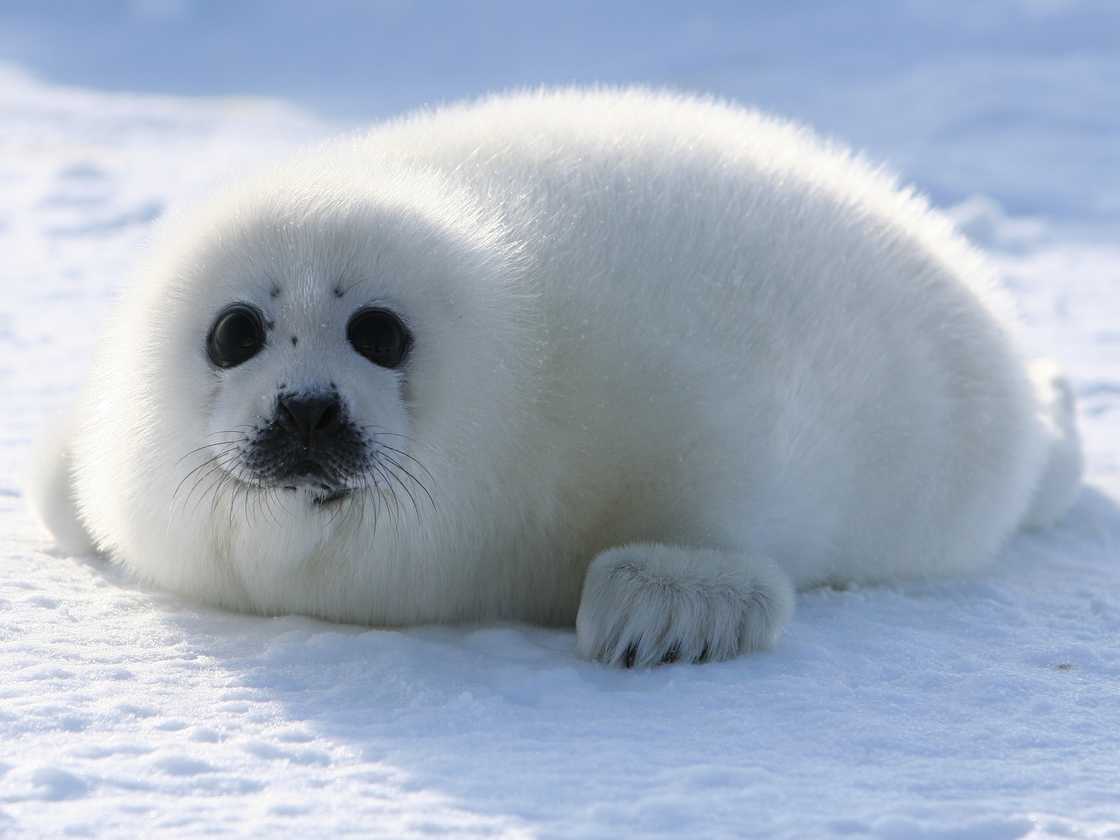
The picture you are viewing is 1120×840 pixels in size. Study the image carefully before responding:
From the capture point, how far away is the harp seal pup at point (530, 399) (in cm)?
252

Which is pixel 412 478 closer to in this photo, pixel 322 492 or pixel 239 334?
pixel 322 492

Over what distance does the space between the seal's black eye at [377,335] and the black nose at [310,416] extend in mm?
166

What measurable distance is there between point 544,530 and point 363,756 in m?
0.80

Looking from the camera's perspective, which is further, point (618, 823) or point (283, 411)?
point (283, 411)

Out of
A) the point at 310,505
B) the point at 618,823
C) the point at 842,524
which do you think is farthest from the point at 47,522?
the point at 618,823

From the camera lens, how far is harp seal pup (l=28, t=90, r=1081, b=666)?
8.26 feet

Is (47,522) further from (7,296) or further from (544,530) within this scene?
(7,296)

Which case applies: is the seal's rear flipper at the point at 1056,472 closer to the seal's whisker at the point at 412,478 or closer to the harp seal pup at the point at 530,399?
the harp seal pup at the point at 530,399

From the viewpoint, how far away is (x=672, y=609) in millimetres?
2510

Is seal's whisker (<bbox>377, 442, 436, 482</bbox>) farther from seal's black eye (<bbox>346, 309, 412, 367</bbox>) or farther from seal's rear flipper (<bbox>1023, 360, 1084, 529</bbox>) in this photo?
seal's rear flipper (<bbox>1023, 360, 1084, 529</bbox>)

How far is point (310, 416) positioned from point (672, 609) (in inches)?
27.3

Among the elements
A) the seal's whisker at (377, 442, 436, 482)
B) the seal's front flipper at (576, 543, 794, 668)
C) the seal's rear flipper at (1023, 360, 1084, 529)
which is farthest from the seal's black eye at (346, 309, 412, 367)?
the seal's rear flipper at (1023, 360, 1084, 529)

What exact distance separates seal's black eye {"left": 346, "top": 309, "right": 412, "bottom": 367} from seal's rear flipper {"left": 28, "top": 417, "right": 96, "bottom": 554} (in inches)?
42.6

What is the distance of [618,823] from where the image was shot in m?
1.78
